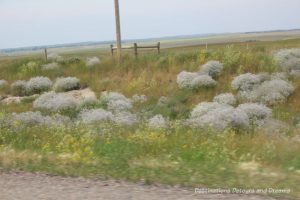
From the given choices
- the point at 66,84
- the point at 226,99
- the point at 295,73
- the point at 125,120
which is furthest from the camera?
the point at 66,84

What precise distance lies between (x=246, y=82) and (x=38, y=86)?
1295 cm

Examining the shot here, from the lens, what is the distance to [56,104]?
2427 cm

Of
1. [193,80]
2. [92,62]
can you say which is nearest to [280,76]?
[193,80]

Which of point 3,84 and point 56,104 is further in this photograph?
point 3,84

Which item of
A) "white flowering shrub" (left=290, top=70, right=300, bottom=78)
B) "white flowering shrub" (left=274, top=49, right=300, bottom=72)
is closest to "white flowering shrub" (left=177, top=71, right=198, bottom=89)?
"white flowering shrub" (left=274, top=49, right=300, bottom=72)

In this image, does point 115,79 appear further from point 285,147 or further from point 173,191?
point 173,191

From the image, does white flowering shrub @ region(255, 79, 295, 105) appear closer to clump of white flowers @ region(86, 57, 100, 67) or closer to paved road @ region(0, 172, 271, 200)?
clump of white flowers @ region(86, 57, 100, 67)

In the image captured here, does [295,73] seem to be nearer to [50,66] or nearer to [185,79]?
[185,79]

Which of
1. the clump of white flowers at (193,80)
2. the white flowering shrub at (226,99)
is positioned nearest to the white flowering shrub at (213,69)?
the clump of white flowers at (193,80)

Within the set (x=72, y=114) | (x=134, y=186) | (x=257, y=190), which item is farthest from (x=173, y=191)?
(x=72, y=114)

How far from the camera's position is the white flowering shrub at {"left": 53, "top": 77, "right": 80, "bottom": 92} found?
30.2 m

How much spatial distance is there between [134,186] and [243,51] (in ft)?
71.8

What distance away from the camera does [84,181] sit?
7824mm

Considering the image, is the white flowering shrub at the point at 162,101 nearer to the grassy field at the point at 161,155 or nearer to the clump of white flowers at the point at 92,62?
the clump of white flowers at the point at 92,62
